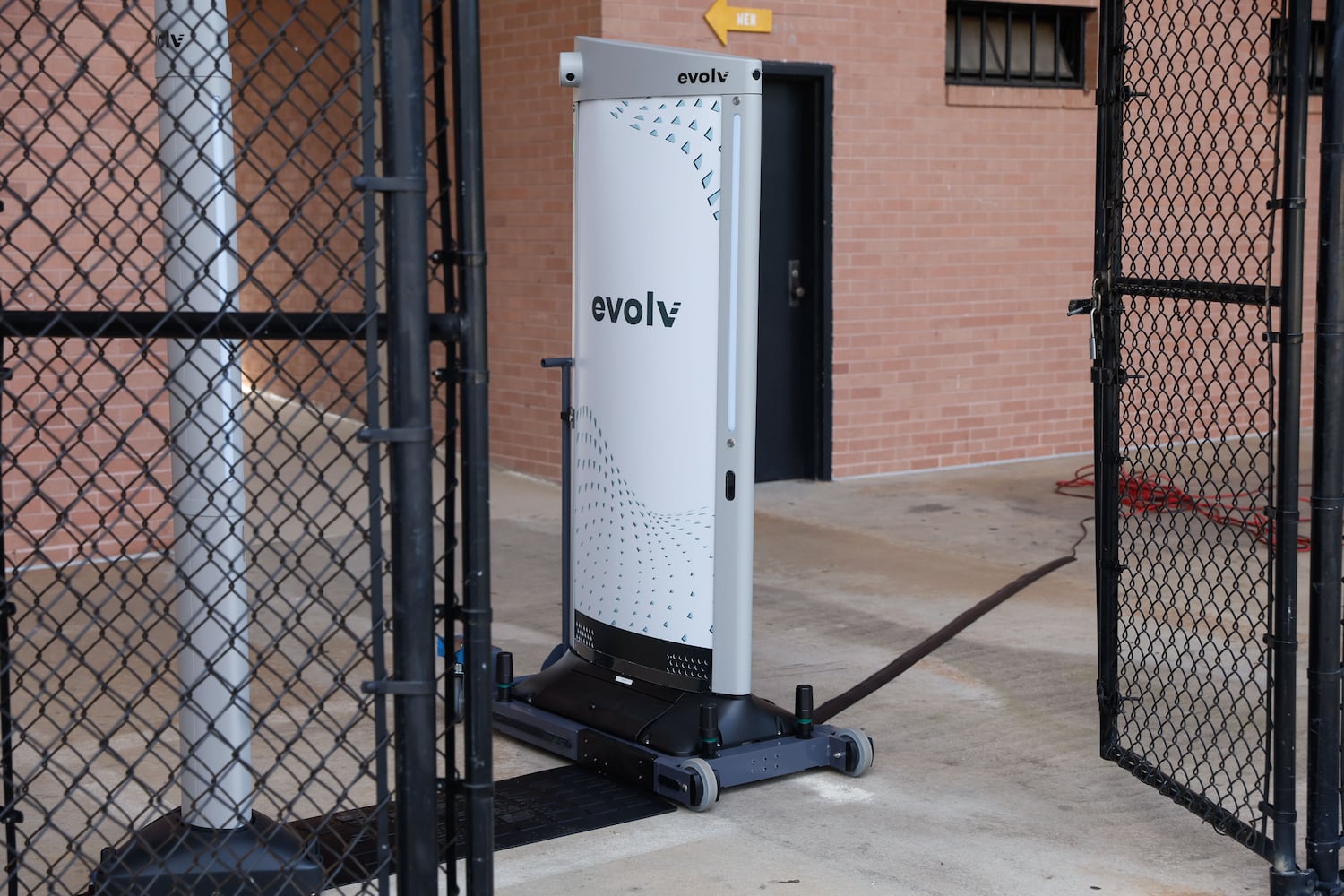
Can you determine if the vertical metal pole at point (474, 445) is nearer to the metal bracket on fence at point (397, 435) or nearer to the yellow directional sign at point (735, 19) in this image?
the metal bracket on fence at point (397, 435)

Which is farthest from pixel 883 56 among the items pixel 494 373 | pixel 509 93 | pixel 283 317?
pixel 283 317

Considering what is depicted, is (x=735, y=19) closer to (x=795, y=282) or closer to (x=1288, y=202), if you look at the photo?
(x=795, y=282)

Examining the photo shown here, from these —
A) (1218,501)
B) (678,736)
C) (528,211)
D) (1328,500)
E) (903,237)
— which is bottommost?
(678,736)

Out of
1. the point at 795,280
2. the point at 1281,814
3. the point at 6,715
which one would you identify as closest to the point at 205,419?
the point at 6,715

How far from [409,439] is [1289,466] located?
2.16m

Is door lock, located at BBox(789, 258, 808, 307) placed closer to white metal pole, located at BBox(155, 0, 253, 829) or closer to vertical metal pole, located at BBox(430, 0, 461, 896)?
white metal pole, located at BBox(155, 0, 253, 829)

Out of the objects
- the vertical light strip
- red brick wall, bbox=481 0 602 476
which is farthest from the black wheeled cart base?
red brick wall, bbox=481 0 602 476

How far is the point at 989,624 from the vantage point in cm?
620

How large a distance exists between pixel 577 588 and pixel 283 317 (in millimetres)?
2505

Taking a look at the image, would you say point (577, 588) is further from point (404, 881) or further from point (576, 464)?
point (404, 881)

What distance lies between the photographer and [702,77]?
416 centimetres

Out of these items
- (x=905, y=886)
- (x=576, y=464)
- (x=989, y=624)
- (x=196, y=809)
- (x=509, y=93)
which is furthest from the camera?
(x=509, y=93)

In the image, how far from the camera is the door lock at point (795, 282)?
30.1ft

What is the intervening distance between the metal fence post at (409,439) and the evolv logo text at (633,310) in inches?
77.7
